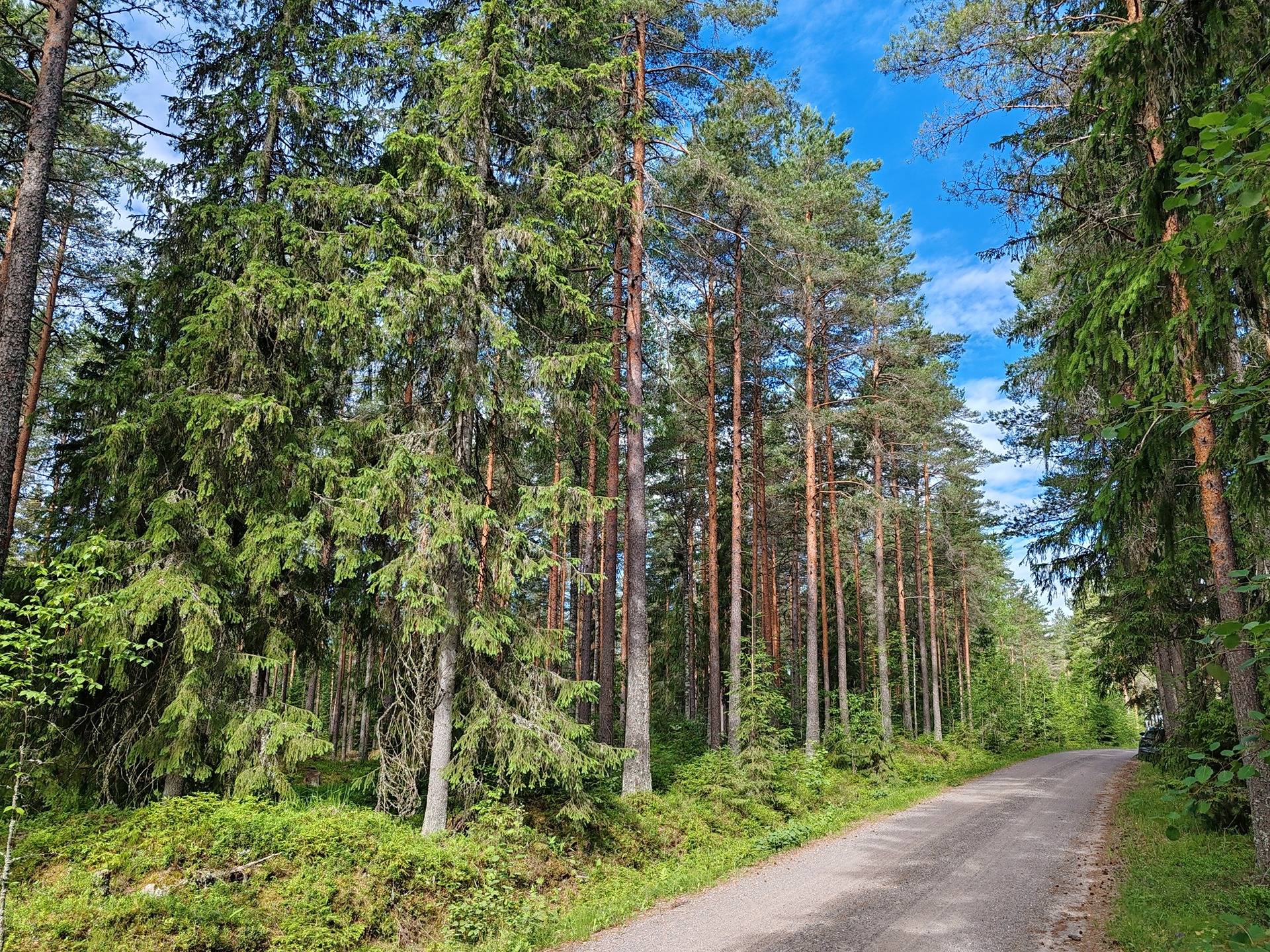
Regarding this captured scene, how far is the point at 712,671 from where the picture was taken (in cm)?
1766

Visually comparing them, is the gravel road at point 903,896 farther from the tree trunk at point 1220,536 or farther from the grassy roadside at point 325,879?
the tree trunk at point 1220,536

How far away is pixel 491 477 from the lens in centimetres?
1091

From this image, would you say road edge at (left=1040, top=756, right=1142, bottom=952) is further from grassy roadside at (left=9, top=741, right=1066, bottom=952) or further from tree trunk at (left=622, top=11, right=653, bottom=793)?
tree trunk at (left=622, top=11, right=653, bottom=793)

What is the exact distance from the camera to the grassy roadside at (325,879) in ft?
19.6

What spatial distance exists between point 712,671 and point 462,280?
12586mm

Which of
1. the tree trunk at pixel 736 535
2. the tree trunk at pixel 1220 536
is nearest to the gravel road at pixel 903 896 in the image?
the tree trunk at pixel 1220 536

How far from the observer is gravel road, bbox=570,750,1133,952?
6.64 metres

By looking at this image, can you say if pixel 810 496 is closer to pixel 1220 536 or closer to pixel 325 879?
pixel 1220 536

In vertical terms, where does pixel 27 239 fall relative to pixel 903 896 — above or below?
above

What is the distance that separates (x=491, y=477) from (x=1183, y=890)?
10865 millimetres

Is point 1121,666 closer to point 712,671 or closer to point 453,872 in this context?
point 712,671

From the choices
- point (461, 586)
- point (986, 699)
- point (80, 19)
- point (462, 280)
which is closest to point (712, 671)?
point (461, 586)

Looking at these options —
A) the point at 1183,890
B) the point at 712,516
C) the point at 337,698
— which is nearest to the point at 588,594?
the point at 712,516

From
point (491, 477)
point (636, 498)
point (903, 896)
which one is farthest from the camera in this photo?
point (636, 498)
